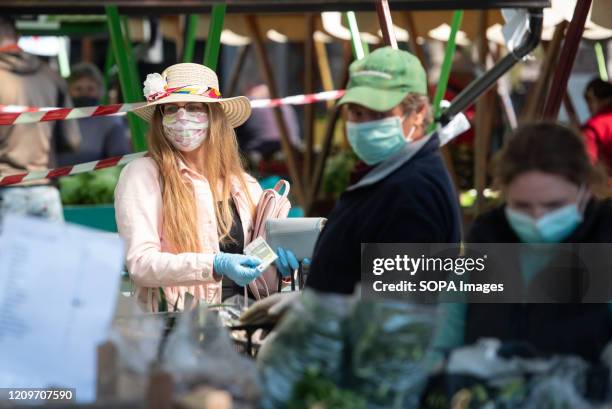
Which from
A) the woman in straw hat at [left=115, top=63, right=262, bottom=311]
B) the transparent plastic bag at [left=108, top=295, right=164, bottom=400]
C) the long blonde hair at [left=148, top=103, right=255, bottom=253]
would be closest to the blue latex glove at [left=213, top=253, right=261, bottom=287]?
the woman in straw hat at [left=115, top=63, right=262, bottom=311]

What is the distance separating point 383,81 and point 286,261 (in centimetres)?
131

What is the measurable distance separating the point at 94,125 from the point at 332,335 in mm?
7938

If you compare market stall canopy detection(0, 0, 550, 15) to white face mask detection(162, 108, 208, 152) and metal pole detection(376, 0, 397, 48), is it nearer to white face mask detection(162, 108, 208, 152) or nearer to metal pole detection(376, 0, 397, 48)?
metal pole detection(376, 0, 397, 48)

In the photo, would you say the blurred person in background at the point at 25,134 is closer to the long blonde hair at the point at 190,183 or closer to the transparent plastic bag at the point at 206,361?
the long blonde hair at the point at 190,183

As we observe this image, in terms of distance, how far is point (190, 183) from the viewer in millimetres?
4672

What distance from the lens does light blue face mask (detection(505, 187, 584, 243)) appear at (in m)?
2.95

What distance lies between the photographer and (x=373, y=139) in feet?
11.5

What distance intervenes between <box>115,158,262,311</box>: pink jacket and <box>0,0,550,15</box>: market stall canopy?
1351 millimetres

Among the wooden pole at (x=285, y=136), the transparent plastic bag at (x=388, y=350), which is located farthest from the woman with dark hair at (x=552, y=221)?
the wooden pole at (x=285, y=136)

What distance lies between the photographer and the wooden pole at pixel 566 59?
551 cm

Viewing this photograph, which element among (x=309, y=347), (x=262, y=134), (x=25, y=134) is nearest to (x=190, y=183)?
(x=309, y=347)

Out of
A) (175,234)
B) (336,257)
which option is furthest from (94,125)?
(336,257)

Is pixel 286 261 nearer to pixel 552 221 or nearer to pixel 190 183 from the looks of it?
pixel 190 183

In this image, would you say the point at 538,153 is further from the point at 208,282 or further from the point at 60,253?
the point at 208,282
